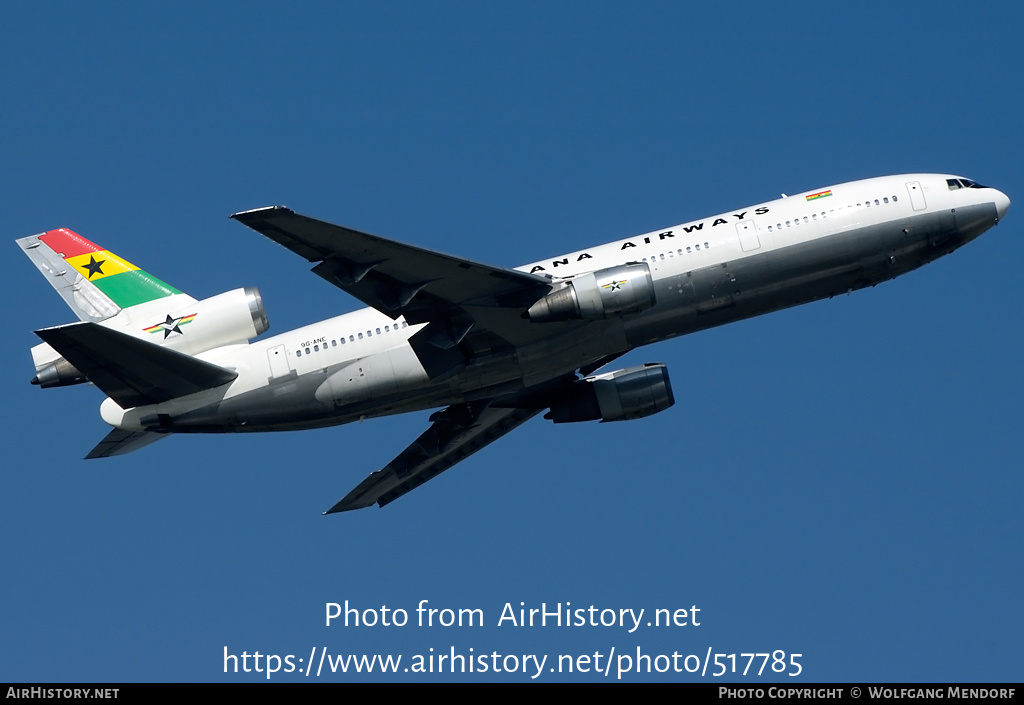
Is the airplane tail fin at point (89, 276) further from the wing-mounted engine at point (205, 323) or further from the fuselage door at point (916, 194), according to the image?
the fuselage door at point (916, 194)

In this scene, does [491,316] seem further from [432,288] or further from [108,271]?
[108,271]

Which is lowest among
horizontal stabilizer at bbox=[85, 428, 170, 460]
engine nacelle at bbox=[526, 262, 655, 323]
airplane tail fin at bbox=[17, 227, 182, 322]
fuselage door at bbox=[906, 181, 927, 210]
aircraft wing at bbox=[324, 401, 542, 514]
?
aircraft wing at bbox=[324, 401, 542, 514]

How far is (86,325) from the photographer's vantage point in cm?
3669

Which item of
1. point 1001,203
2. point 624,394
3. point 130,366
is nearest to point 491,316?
point 624,394

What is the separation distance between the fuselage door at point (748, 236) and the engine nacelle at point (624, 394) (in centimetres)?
713

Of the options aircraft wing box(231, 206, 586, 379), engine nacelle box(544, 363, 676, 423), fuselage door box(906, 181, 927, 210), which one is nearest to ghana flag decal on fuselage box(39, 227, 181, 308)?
aircraft wing box(231, 206, 586, 379)

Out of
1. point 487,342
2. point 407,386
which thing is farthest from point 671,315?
point 407,386

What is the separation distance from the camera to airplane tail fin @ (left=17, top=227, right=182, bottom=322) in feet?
141

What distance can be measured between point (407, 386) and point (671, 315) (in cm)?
896

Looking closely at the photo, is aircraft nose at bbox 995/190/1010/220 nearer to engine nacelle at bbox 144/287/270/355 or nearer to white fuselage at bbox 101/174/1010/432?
white fuselage at bbox 101/174/1010/432

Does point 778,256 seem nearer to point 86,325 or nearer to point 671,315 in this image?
point 671,315

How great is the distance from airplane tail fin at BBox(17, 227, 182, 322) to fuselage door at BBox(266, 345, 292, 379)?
470cm

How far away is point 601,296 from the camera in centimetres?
3878

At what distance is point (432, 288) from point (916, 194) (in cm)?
1670
